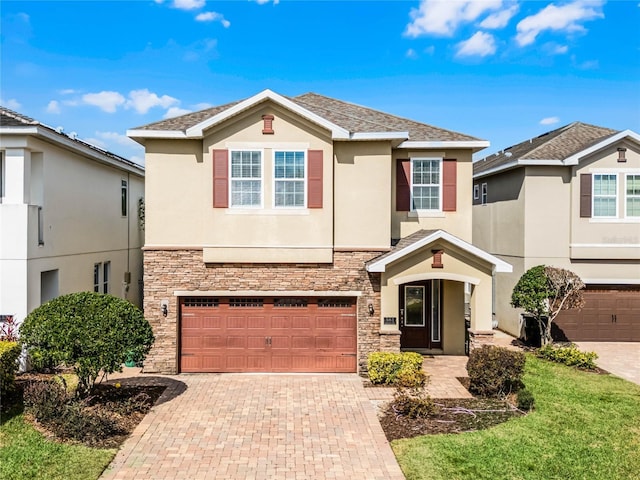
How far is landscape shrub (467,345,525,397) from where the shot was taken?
11.1 m

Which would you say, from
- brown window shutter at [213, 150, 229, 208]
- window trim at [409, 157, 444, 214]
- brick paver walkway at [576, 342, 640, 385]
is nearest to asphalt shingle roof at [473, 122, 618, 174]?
window trim at [409, 157, 444, 214]

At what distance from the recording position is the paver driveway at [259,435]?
7.86 m

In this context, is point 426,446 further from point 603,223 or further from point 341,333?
point 603,223

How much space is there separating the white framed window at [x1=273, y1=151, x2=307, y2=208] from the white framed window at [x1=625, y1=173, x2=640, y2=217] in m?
11.8

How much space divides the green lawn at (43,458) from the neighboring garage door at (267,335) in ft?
16.2

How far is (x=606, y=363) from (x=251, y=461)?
11842 millimetres

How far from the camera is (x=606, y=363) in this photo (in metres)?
14.6

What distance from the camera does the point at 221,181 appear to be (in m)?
13.0

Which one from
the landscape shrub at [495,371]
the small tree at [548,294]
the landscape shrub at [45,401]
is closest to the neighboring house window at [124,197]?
the landscape shrub at [45,401]

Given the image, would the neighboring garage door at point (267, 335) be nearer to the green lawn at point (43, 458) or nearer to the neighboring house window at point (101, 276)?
the green lawn at point (43, 458)

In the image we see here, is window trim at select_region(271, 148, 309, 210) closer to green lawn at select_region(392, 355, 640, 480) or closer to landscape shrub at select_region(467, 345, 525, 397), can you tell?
landscape shrub at select_region(467, 345, 525, 397)

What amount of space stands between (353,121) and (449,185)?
3.47 metres

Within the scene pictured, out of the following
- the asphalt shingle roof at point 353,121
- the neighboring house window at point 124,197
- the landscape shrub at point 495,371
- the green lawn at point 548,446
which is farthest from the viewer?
the neighboring house window at point 124,197

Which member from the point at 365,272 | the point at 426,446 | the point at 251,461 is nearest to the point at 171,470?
the point at 251,461
